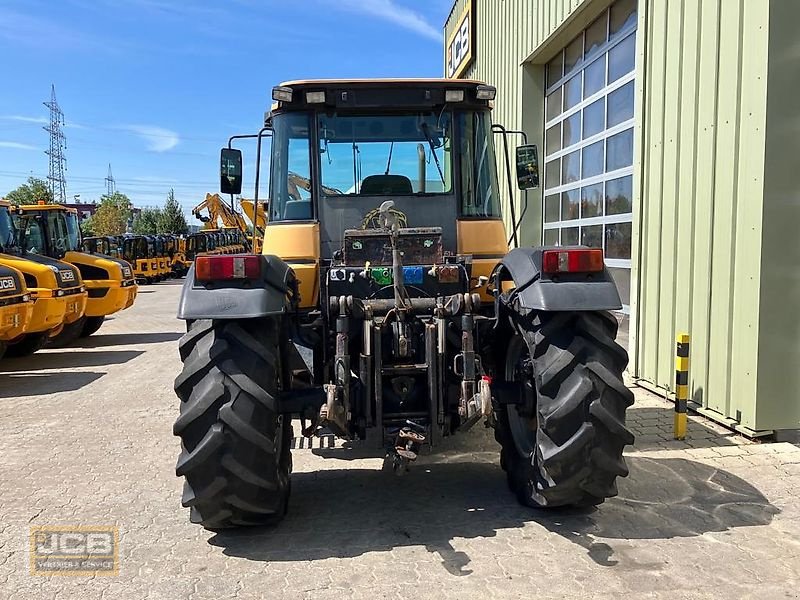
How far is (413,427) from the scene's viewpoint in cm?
390

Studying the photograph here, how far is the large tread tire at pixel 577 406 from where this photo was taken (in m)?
3.61

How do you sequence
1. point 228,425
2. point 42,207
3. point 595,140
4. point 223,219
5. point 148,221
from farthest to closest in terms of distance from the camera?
point 148,221, point 223,219, point 42,207, point 595,140, point 228,425

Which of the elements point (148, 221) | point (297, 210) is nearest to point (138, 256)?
point (297, 210)

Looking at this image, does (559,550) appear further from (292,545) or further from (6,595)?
(6,595)

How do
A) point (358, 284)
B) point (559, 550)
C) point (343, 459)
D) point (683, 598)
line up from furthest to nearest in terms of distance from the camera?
point (343, 459) → point (358, 284) → point (559, 550) → point (683, 598)

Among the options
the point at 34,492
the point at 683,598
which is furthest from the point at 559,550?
the point at 34,492

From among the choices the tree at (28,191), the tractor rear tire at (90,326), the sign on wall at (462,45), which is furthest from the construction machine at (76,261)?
the tree at (28,191)

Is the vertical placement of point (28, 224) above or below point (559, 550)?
above

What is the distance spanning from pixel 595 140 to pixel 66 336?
9.46 m

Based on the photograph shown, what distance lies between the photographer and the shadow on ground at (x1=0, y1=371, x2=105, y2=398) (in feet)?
27.0

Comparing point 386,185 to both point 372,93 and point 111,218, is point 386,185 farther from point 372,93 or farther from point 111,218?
point 111,218

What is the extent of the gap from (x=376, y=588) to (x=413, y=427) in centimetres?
93

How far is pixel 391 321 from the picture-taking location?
4039mm

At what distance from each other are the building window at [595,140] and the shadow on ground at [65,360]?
7.08 m
